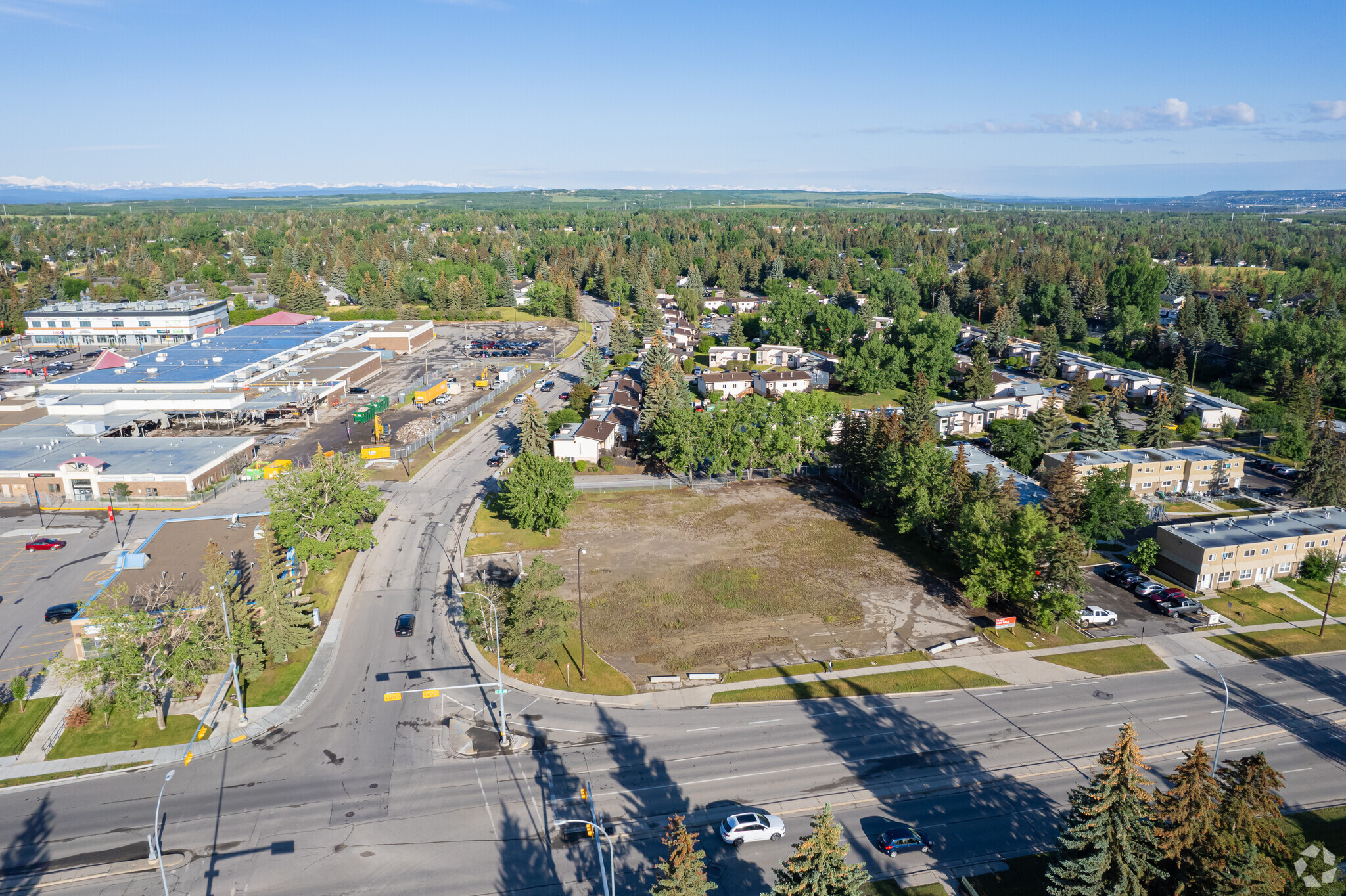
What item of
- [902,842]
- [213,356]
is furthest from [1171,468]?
[213,356]

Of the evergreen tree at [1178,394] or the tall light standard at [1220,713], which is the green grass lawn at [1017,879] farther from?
the evergreen tree at [1178,394]

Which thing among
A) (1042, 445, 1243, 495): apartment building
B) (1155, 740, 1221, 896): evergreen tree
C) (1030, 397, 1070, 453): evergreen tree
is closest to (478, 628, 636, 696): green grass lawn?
(1155, 740, 1221, 896): evergreen tree

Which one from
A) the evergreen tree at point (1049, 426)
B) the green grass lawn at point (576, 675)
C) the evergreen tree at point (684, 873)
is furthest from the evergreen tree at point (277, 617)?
the evergreen tree at point (1049, 426)

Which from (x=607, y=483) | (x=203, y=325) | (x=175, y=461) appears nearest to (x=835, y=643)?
(x=607, y=483)

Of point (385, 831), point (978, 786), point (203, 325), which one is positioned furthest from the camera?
point (203, 325)

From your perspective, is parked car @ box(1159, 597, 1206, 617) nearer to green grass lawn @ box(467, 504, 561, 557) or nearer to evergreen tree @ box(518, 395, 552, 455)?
green grass lawn @ box(467, 504, 561, 557)

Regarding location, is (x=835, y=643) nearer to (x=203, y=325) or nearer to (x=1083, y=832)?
(x=1083, y=832)
